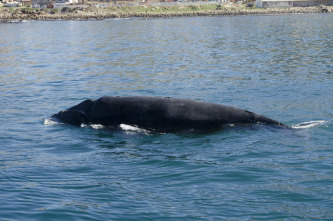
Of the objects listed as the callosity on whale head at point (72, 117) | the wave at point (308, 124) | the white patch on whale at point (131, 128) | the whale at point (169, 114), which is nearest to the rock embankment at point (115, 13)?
the callosity on whale head at point (72, 117)

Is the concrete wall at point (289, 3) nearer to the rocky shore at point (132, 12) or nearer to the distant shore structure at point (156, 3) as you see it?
the distant shore structure at point (156, 3)

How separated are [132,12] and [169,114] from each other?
154 meters

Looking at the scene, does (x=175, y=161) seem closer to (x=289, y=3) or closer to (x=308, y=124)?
(x=308, y=124)

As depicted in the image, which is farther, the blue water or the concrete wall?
the concrete wall

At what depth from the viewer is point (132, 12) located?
16525 cm

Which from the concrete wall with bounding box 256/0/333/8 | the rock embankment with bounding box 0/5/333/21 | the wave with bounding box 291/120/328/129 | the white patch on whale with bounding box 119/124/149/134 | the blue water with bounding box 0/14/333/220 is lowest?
the blue water with bounding box 0/14/333/220

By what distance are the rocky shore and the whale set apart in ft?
452

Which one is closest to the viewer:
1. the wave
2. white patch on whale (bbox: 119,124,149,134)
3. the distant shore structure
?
white patch on whale (bbox: 119,124,149,134)

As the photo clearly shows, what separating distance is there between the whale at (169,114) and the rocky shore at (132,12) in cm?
13769

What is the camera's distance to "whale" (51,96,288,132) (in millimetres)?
14930

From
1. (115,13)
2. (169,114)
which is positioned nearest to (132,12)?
(115,13)

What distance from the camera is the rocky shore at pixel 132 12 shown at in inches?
5950

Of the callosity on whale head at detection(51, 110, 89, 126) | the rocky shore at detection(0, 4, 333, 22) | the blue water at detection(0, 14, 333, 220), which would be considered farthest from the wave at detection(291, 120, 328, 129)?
the rocky shore at detection(0, 4, 333, 22)

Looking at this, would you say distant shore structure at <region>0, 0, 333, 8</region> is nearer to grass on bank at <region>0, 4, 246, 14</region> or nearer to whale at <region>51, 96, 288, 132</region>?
grass on bank at <region>0, 4, 246, 14</region>
